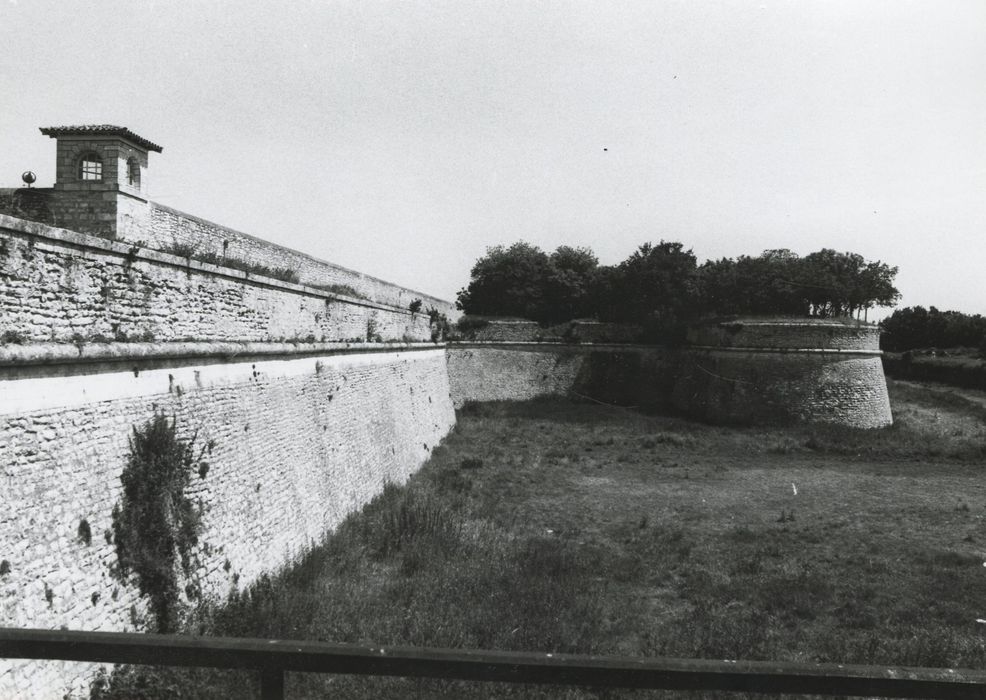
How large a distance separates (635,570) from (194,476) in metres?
5.71

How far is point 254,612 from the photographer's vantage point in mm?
6496

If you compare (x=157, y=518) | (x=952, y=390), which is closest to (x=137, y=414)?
(x=157, y=518)

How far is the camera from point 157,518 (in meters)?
5.80

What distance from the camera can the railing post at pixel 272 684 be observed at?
4.59ft

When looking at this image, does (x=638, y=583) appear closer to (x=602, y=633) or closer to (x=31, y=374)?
(x=602, y=633)

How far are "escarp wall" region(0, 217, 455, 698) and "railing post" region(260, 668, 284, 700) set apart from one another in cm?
361

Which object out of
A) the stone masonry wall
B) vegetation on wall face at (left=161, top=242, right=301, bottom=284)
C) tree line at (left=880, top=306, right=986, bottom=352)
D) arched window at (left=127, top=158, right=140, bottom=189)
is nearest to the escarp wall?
vegetation on wall face at (left=161, top=242, right=301, bottom=284)

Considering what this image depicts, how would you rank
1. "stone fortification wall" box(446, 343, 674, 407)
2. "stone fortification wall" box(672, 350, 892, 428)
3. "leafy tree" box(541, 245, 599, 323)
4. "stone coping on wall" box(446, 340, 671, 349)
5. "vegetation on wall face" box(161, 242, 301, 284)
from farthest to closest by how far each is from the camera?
"leafy tree" box(541, 245, 599, 323)
"stone coping on wall" box(446, 340, 671, 349)
"stone fortification wall" box(446, 343, 674, 407)
"stone fortification wall" box(672, 350, 892, 428)
"vegetation on wall face" box(161, 242, 301, 284)

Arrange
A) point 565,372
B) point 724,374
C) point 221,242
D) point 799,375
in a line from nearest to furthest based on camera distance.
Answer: point 221,242 < point 799,375 < point 724,374 < point 565,372

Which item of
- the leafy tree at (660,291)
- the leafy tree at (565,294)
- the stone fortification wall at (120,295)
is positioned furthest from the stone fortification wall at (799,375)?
the stone fortification wall at (120,295)

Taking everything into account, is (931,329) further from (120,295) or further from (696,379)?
(120,295)

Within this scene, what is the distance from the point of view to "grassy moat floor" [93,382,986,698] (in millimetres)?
6398

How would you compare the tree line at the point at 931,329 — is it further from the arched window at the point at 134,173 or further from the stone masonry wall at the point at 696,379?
the arched window at the point at 134,173

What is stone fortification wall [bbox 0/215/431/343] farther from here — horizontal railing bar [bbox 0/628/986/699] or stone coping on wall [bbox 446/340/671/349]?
stone coping on wall [bbox 446/340/671/349]
